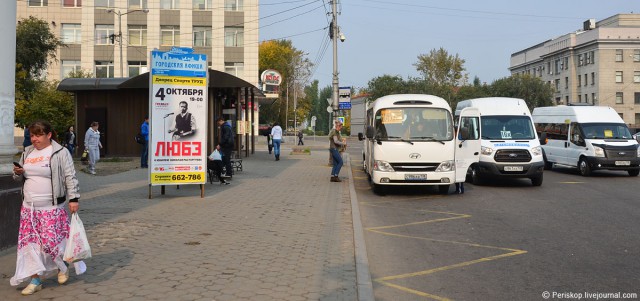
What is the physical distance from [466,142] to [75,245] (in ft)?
40.8

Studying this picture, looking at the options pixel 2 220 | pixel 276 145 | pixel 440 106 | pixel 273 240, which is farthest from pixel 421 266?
pixel 276 145

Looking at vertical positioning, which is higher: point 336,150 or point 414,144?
point 414,144

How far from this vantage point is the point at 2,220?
265 inches

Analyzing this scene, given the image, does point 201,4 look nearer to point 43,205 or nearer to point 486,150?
point 486,150

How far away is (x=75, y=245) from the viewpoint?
5.35 meters

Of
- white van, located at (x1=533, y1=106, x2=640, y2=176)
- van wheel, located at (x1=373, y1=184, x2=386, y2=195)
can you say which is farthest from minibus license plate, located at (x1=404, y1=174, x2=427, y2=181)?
white van, located at (x1=533, y1=106, x2=640, y2=176)

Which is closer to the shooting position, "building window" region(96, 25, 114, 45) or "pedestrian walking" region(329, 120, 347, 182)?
"pedestrian walking" region(329, 120, 347, 182)

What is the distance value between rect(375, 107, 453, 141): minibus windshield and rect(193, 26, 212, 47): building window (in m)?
41.8

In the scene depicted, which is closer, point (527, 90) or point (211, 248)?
point (211, 248)

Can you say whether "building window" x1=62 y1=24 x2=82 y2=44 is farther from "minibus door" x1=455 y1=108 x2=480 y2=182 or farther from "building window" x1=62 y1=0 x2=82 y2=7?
"minibus door" x1=455 y1=108 x2=480 y2=182

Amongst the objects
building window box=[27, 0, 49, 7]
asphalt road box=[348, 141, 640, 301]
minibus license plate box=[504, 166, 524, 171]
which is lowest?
asphalt road box=[348, 141, 640, 301]

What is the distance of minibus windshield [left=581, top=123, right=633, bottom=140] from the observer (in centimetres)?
1927

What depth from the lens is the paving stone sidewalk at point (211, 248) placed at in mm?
5379

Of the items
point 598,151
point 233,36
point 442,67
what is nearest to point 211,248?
point 598,151
